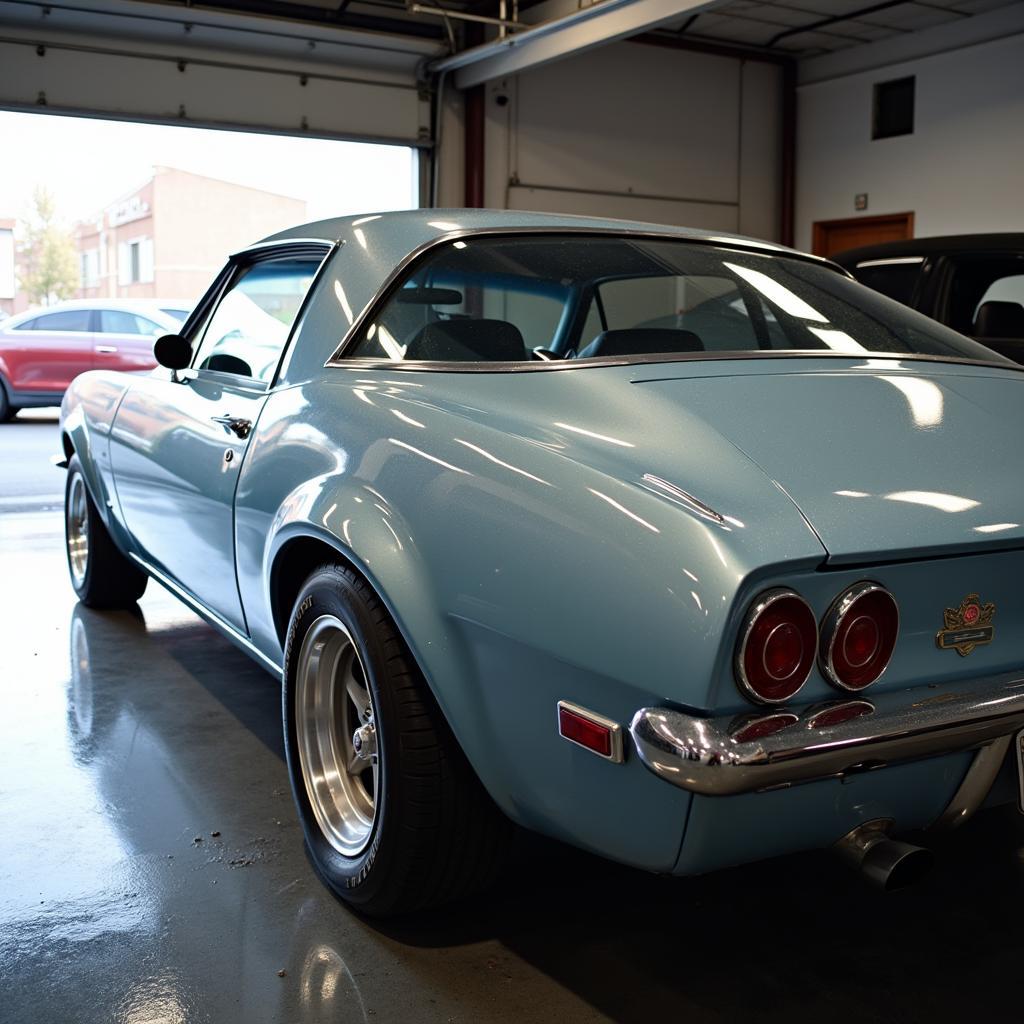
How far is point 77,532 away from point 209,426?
81.0 inches

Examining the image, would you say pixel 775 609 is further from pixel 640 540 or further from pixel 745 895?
pixel 745 895

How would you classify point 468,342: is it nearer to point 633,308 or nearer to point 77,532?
point 633,308

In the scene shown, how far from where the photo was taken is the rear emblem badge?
1757 mm

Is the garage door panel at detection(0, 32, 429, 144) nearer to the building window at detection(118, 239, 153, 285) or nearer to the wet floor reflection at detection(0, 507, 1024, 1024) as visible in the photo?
the building window at detection(118, 239, 153, 285)

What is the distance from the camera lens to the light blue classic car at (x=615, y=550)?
1618 millimetres

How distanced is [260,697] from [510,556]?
6.76ft

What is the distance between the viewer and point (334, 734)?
247 centimetres

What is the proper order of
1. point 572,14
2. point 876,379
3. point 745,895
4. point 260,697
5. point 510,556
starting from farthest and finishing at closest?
1. point 572,14
2. point 260,697
3. point 745,895
4. point 876,379
5. point 510,556

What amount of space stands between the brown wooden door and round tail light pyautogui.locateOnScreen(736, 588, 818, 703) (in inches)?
442

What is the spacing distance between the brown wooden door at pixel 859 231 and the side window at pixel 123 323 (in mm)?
7248

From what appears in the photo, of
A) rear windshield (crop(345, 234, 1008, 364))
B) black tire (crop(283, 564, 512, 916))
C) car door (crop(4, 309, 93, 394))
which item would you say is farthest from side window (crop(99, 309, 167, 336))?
black tire (crop(283, 564, 512, 916))

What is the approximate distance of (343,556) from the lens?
7.40 ft

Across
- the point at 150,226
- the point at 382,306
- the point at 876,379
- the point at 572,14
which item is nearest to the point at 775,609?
the point at 876,379

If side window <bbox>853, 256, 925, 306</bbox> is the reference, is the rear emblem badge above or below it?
below
